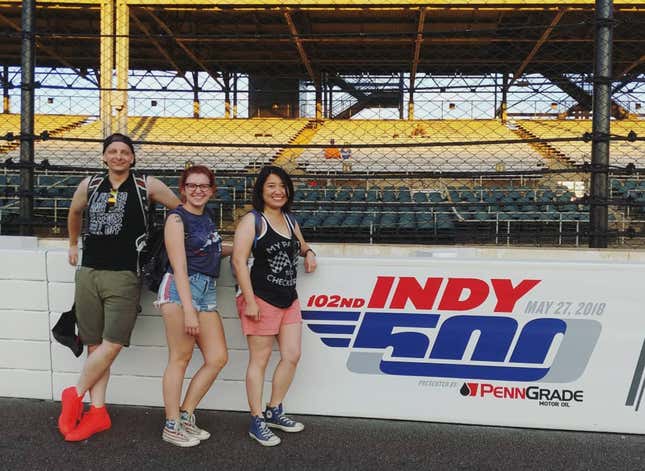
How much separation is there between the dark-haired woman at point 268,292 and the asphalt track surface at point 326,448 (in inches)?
7.1

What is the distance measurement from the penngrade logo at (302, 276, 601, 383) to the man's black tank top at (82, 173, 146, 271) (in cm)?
100

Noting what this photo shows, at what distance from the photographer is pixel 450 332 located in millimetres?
2984

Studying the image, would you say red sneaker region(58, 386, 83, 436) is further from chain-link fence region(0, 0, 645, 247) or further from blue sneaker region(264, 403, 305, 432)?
chain-link fence region(0, 0, 645, 247)

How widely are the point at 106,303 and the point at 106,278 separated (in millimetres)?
131

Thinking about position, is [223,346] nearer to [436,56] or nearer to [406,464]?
[406,464]

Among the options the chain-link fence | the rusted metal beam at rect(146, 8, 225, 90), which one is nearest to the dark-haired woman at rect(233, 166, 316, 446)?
the chain-link fence

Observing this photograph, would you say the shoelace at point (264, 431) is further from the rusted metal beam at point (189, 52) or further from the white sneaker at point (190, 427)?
the rusted metal beam at point (189, 52)

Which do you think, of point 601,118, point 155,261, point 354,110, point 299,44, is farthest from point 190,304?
point 354,110

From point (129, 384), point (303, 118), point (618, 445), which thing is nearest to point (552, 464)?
point (618, 445)

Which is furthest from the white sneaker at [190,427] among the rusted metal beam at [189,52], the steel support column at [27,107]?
the rusted metal beam at [189,52]

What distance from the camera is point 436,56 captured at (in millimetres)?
20344

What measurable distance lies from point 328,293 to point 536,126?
1915 centimetres

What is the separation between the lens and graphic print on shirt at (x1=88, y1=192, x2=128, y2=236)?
277 centimetres

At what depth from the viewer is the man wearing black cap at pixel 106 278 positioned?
2.77 meters
